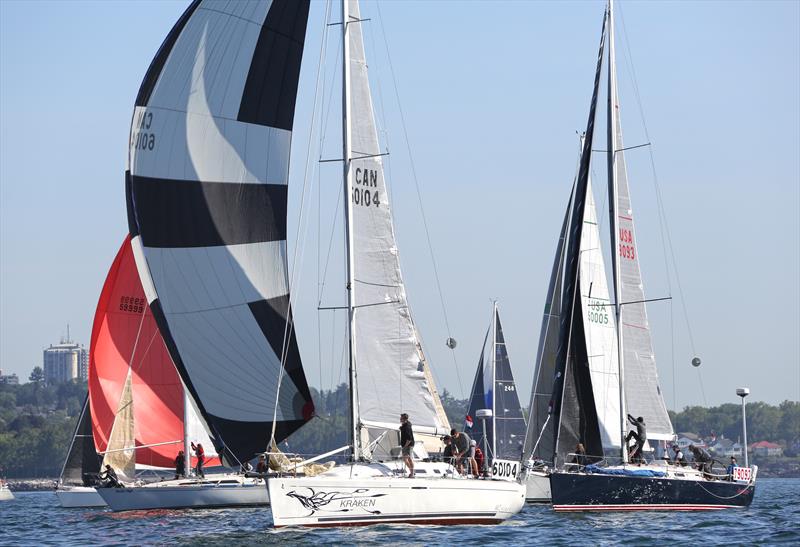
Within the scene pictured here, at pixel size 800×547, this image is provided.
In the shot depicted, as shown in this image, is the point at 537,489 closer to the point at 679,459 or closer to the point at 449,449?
the point at 679,459

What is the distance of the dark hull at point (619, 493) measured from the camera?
2942cm

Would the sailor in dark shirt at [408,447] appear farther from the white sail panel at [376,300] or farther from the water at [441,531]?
the water at [441,531]

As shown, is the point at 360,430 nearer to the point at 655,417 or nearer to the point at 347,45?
the point at 347,45

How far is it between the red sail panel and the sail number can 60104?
43.8 feet

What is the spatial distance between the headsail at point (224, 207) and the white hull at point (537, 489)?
12040mm

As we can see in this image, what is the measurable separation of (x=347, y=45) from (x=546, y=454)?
14558 mm

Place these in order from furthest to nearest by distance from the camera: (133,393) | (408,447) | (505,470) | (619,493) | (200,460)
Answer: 1. (133,393)
2. (200,460)
3. (619,493)
4. (505,470)
5. (408,447)

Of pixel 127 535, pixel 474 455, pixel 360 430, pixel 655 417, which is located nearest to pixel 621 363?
pixel 655 417

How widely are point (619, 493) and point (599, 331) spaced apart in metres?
4.96

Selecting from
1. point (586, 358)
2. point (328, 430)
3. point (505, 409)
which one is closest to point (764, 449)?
point (328, 430)

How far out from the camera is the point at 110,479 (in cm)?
3491

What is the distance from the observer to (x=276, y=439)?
25.4 m

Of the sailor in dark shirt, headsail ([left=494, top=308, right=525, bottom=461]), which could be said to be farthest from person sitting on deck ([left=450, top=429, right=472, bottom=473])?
headsail ([left=494, top=308, right=525, bottom=461])

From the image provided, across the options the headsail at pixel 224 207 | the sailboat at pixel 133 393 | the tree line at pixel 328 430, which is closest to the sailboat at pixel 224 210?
the headsail at pixel 224 207
